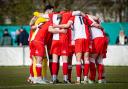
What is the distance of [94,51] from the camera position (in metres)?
23.7

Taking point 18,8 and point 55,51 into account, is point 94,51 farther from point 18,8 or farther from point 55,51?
point 18,8

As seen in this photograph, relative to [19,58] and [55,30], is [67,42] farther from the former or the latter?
[19,58]

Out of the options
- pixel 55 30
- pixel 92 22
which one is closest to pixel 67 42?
pixel 55 30

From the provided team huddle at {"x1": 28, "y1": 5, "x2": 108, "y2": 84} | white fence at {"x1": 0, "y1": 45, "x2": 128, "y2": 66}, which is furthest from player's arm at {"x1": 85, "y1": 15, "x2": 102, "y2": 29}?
white fence at {"x1": 0, "y1": 45, "x2": 128, "y2": 66}

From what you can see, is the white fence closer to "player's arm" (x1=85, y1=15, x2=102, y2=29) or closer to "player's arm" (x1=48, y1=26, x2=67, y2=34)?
"player's arm" (x1=85, y1=15, x2=102, y2=29)

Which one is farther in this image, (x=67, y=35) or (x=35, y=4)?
(x=35, y=4)

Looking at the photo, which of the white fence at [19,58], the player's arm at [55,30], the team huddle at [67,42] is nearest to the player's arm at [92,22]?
the team huddle at [67,42]

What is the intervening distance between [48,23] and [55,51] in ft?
2.97

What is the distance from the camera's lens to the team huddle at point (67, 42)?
23.2 meters

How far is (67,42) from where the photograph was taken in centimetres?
2339

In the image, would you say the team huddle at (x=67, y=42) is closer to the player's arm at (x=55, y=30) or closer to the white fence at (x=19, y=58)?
the player's arm at (x=55, y=30)

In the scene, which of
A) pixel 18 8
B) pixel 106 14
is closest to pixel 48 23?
pixel 18 8

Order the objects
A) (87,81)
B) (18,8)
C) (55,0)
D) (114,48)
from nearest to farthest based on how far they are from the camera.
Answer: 1. (87,81)
2. (114,48)
3. (55,0)
4. (18,8)

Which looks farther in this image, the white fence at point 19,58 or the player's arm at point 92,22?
the white fence at point 19,58
